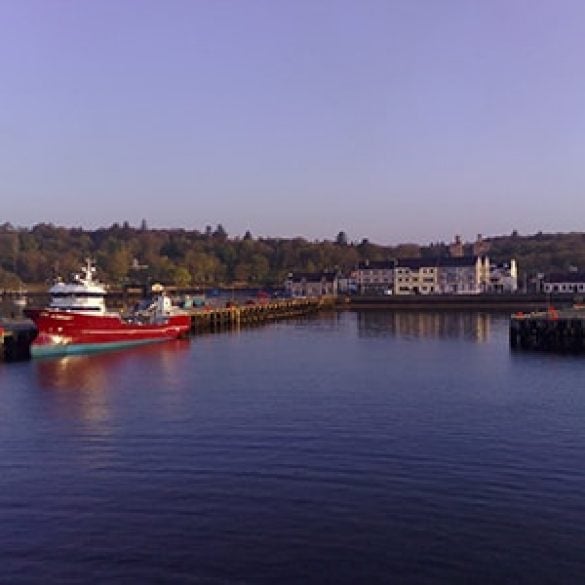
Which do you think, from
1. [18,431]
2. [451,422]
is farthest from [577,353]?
[18,431]

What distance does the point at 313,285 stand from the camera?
161125mm

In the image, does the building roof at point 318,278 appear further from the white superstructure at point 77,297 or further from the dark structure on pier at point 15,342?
the dark structure on pier at point 15,342

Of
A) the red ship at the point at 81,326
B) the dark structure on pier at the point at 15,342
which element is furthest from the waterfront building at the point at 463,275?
the dark structure on pier at the point at 15,342

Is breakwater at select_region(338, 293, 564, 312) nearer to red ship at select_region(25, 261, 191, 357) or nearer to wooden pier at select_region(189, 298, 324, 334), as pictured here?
wooden pier at select_region(189, 298, 324, 334)

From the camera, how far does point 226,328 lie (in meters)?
93.2

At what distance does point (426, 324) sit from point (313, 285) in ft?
222

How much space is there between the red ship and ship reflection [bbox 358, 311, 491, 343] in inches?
971

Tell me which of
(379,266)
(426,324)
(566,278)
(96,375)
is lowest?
(426,324)

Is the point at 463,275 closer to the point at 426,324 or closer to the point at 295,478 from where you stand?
the point at 426,324

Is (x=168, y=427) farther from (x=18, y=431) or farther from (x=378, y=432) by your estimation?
(x=378, y=432)

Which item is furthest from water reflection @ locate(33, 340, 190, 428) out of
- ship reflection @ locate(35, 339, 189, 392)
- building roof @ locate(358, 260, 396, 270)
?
building roof @ locate(358, 260, 396, 270)

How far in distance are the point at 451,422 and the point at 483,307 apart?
328 feet

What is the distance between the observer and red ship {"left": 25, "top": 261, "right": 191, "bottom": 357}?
59.5m

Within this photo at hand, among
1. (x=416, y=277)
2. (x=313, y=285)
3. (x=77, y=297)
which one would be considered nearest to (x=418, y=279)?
(x=416, y=277)
